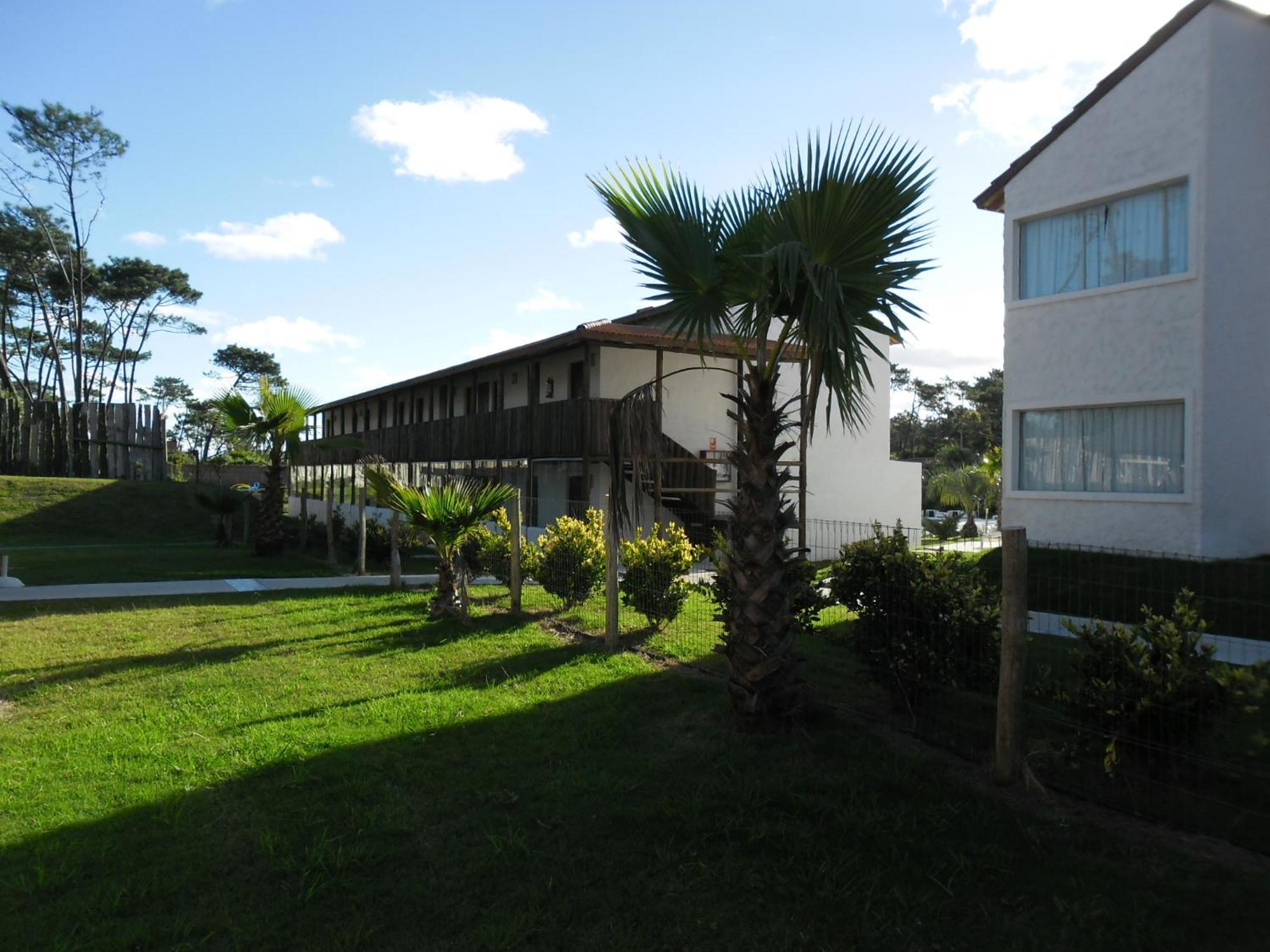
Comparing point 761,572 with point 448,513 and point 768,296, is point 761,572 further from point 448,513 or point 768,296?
point 448,513

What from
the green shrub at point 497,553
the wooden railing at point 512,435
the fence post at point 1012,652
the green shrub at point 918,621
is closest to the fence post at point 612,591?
the green shrub at point 918,621

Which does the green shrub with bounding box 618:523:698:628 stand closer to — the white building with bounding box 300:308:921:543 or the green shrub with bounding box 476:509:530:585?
the green shrub with bounding box 476:509:530:585

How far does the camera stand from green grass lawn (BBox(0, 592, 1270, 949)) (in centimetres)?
347

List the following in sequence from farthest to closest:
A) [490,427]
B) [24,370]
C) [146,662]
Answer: [24,370] < [490,427] < [146,662]

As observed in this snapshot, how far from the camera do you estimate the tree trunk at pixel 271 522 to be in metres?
18.9

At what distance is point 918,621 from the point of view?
5.64m

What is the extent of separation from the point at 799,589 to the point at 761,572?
96 cm

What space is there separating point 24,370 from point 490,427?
124ft

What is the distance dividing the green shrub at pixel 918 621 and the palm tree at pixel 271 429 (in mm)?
15581

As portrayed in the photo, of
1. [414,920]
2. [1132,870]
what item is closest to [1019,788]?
[1132,870]

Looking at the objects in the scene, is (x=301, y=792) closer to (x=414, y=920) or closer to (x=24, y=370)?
(x=414, y=920)

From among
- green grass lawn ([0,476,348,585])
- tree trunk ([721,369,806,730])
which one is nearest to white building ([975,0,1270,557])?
tree trunk ([721,369,806,730])

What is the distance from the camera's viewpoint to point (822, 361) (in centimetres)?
493

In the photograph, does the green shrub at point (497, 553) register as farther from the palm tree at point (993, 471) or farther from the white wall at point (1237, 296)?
the palm tree at point (993, 471)
